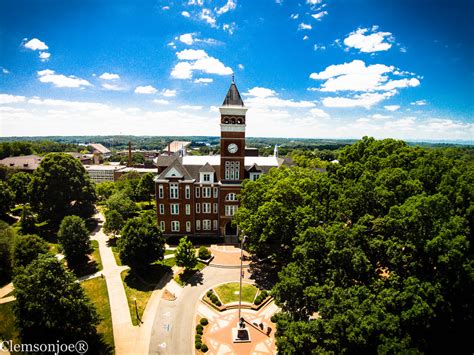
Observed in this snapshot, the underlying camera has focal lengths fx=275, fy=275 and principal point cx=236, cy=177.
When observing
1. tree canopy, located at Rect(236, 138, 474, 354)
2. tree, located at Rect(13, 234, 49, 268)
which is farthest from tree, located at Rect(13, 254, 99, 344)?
tree canopy, located at Rect(236, 138, 474, 354)

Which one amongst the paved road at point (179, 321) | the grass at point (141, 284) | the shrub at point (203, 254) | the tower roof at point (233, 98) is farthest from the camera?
the tower roof at point (233, 98)

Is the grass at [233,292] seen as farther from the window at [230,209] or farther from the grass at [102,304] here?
the window at [230,209]

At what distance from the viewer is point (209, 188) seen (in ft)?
169

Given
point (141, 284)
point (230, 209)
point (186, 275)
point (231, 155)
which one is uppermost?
point (231, 155)

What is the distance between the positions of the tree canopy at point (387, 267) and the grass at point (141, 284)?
702 inches

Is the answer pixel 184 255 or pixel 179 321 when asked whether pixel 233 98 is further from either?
pixel 179 321

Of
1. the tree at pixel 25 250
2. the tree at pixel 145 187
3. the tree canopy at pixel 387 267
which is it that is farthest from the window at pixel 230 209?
the tree at pixel 145 187

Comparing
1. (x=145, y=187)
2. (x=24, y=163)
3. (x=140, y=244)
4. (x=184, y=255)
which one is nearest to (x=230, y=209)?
(x=184, y=255)

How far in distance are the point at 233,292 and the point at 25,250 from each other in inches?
1085

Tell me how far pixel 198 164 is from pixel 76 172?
2846 centimetres

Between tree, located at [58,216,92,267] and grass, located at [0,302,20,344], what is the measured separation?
9.57 meters

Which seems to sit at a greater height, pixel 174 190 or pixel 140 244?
pixel 174 190

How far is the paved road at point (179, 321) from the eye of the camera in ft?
88.1

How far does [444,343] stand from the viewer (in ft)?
76.5
